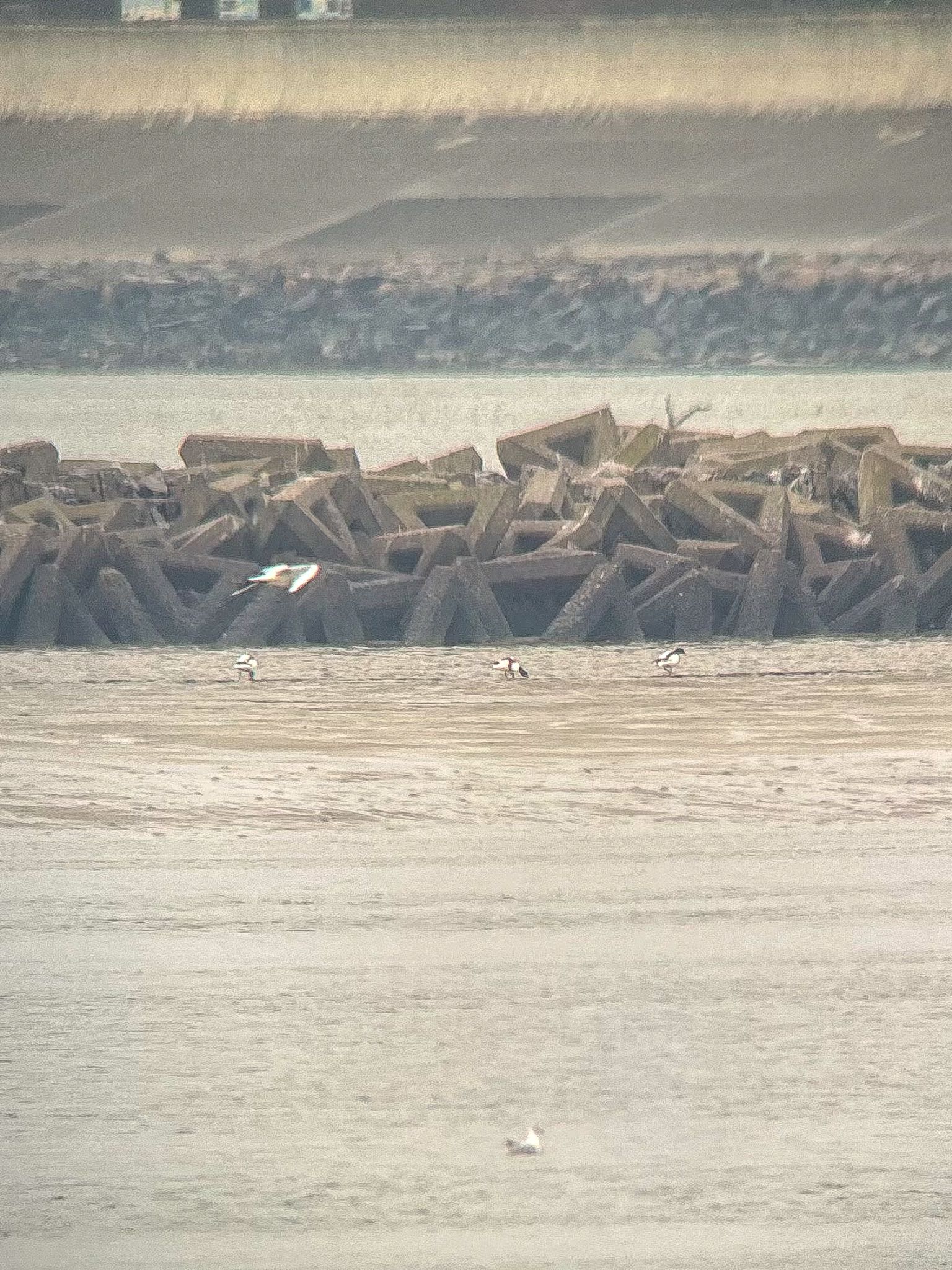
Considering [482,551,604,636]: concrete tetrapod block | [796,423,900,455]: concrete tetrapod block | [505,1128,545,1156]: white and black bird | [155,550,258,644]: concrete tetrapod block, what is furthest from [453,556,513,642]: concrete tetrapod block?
[505,1128,545,1156]: white and black bird

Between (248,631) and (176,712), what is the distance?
1.39 m

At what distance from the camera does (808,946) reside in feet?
15.7

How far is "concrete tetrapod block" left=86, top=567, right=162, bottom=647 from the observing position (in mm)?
8805

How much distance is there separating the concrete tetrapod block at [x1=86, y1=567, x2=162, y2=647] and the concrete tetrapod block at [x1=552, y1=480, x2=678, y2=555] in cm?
172

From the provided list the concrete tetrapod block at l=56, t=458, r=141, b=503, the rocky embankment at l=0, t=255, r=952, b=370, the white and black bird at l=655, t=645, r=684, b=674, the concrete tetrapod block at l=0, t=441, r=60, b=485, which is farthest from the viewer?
the rocky embankment at l=0, t=255, r=952, b=370

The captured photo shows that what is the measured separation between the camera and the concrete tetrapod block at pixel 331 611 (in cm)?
878

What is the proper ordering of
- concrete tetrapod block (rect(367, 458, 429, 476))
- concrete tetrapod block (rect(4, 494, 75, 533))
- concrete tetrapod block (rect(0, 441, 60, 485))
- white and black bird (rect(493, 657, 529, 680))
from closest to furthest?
white and black bird (rect(493, 657, 529, 680))
concrete tetrapod block (rect(4, 494, 75, 533))
concrete tetrapod block (rect(0, 441, 60, 485))
concrete tetrapod block (rect(367, 458, 429, 476))

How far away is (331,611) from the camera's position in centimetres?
880

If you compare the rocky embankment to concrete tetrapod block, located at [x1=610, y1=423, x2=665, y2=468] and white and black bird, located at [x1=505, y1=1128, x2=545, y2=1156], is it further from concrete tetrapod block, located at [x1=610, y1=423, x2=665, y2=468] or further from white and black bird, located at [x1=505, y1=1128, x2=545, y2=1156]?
white and black bird, located at [x1=505, y1=1128, x2=545, y2=1156]

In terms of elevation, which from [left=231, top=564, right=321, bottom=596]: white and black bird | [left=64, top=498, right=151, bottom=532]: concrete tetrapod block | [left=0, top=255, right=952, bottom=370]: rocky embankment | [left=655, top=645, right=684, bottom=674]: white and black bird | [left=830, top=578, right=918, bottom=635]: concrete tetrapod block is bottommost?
[left=655, top=645, right=684, bottom=674]: white and black bird

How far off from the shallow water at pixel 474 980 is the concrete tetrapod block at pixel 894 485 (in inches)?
105

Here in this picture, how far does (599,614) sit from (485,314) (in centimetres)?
3471

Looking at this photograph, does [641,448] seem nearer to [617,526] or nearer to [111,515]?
[617,526]

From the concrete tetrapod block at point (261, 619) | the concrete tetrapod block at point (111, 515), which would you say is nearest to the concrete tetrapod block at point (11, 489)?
the concrete tetrapod block at point (111, 515)
